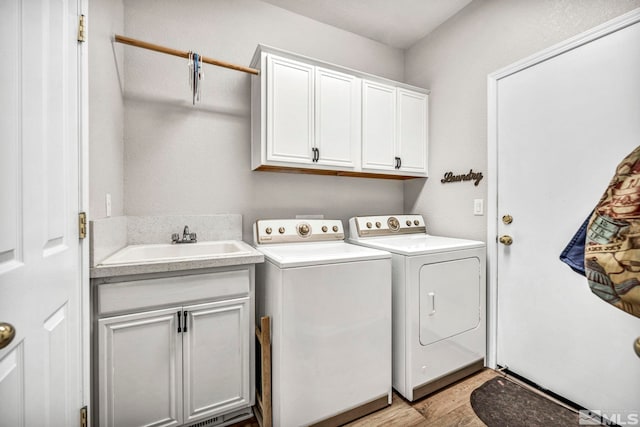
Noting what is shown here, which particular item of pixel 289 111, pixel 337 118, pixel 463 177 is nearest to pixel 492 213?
pixel 463 177

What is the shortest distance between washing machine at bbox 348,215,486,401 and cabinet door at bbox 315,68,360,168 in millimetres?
726

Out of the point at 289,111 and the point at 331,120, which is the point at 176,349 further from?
the point at 331,120

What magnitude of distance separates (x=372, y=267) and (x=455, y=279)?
0.65 meters

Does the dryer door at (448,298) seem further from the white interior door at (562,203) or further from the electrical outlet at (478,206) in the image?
the electrical outlet at (478,206)

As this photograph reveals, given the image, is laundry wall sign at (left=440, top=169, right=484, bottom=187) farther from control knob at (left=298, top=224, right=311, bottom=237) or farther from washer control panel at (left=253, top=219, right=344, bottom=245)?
control knob at (left=298, top=224, right=311, bottom=237)

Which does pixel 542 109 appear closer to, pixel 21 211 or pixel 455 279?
pixel 455 279

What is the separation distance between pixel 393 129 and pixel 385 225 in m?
0.81

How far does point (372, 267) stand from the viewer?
1567 mm

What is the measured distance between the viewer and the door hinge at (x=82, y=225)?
104 cm

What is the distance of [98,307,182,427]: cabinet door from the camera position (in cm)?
120

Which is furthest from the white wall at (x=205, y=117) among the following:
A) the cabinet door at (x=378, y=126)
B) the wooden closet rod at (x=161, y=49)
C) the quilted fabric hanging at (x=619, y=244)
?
the quilted fabric hanging at (x=619, y=244)

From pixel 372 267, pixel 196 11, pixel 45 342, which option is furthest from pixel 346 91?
pixel 45 342

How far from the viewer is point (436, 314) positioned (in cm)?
171

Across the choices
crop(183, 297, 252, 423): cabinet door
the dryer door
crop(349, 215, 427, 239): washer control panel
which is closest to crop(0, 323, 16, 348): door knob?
crop(183, 297, 252, 423): cabinet door
